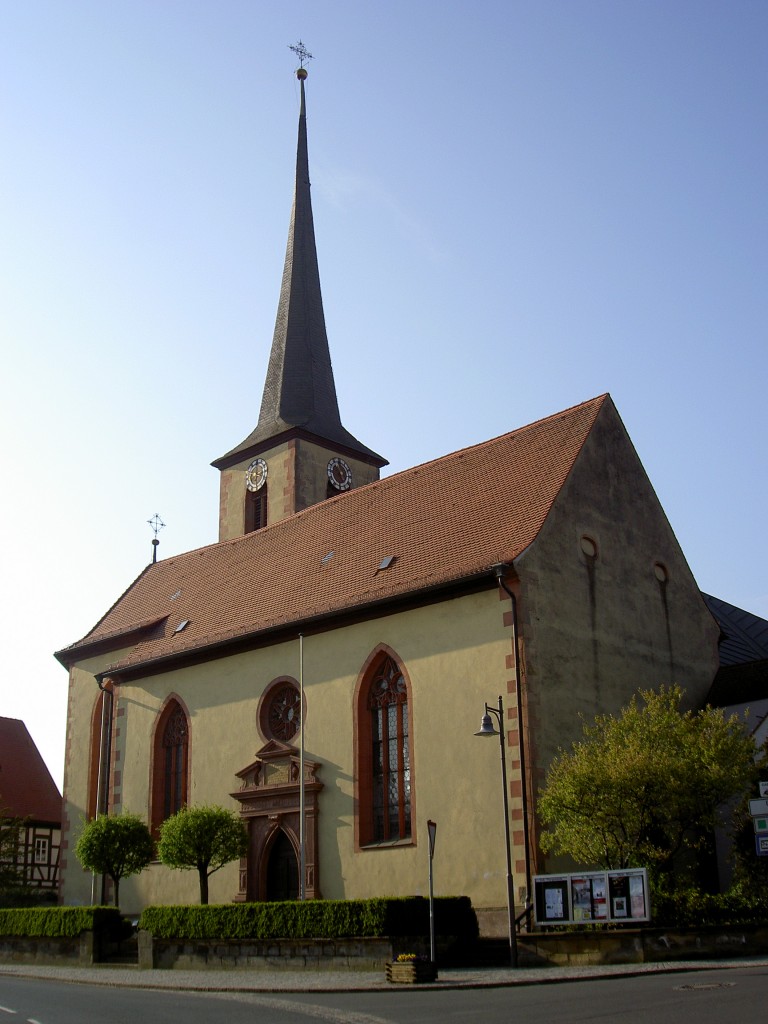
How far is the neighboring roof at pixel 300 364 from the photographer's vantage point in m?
43.2

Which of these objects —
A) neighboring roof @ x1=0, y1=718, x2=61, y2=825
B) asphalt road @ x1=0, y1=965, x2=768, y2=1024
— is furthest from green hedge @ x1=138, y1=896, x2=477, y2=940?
neighboring roof @ x1=0, y1=718, x2=61, y2=825

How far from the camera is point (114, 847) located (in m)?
28.0

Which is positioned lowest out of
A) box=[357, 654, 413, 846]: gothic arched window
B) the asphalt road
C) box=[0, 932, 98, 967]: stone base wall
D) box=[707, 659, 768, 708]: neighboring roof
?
box=[0, 932, 98, 967]: stone base wall

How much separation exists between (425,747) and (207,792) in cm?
724

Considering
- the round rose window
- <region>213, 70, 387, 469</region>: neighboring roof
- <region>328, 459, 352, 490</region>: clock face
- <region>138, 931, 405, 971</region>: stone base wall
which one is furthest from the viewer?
<region>213, 70, 387, 469</region>: neighboring roof

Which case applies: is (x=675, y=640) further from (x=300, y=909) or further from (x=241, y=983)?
(x=241, y=983)

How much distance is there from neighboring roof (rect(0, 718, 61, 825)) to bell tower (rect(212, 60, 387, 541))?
1252cm

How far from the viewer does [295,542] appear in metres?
32.4

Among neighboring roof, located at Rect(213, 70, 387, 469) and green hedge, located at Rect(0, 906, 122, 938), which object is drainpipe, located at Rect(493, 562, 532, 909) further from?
neighboring roof, located at Rect(213, 70, 387, 469)

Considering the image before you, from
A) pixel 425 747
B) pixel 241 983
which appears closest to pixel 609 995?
pixel 241 983

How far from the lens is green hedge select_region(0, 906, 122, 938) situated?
82.0 ft

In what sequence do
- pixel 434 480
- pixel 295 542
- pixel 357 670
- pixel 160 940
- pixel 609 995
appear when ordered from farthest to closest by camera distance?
pixel 295 542
pixel 434 480
pixel 357 670
pixel 160 940
pixel 609 995

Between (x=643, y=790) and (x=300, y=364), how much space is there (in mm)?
27750

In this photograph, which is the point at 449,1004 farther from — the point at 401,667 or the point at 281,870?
the point at 281,870
